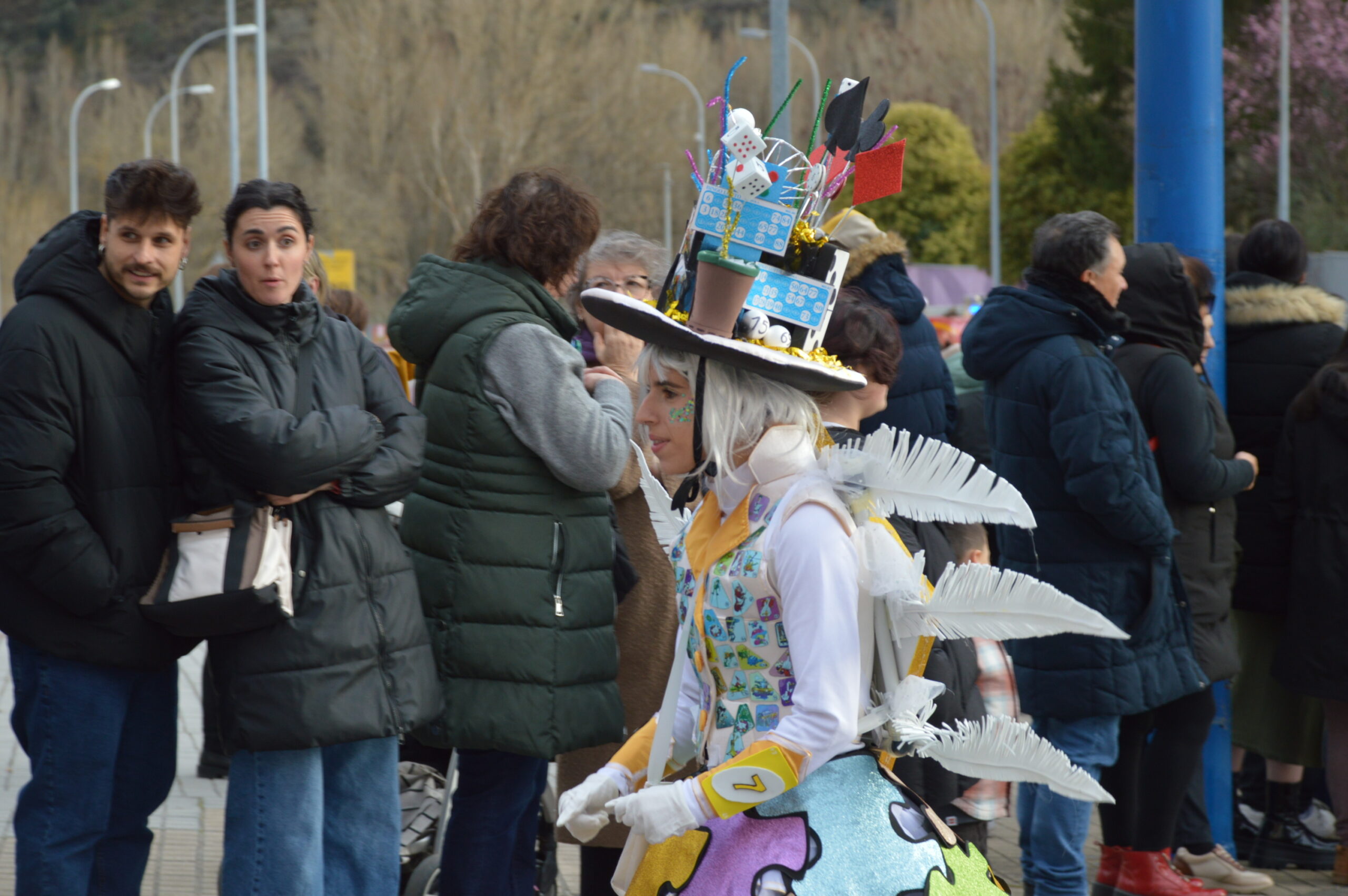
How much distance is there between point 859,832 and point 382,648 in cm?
145

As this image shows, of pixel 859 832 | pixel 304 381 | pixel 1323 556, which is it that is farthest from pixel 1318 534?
pixel 304 381

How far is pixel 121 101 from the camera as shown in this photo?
57.4 m

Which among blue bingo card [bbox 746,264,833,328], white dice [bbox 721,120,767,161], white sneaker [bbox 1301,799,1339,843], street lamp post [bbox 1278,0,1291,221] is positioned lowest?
white sneaker [bbox 1301,799,1339,843]

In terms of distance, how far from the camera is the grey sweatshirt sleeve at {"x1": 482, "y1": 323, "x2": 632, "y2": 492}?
356 cm

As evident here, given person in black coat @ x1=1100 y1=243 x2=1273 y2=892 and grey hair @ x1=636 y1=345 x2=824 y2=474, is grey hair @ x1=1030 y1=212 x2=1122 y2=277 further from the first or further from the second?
grey hair @ x1=636 y1=345 x2=824 y2=474

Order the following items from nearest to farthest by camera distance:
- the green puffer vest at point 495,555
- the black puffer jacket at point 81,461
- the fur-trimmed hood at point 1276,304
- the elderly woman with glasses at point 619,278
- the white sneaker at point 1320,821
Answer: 1. the black puffer jacket at point 81,461
2. the green puffer vest at point 495,555
3. the elderly woman with glasses at point 619,278
4. the fur-trimmed hood at point 1276,304
5. the white sneaker at point 1320,821

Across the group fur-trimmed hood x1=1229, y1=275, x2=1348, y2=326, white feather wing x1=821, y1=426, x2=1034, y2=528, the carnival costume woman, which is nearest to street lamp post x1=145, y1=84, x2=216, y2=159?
fur-trimmed hood x1=1229, y1=275, x2=1348, y2=326

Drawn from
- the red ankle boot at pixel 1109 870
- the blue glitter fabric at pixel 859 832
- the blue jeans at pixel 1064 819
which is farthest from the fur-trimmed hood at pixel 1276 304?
the blue glitter fabric at pixel 859 832

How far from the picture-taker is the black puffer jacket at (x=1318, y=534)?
4793 millimetres

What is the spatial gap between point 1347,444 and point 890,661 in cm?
309

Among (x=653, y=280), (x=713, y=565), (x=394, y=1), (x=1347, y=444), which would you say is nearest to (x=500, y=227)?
(x=653, y=280)

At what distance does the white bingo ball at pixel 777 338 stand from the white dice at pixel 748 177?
0.70 ft

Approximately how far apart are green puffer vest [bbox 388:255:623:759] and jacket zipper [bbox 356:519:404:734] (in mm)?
Result: 218

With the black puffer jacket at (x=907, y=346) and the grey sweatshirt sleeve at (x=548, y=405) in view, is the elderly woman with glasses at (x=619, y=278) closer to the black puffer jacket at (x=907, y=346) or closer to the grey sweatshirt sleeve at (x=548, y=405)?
the grey sweatshirt sleeve at (x=548, y=405)
